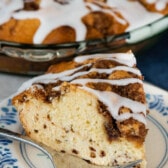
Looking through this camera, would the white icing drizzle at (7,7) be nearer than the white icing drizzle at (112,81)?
No

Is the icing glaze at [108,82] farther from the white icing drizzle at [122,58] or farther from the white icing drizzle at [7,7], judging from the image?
the white icing drizzle at [7,7]

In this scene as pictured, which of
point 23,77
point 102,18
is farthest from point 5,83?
point 102,18

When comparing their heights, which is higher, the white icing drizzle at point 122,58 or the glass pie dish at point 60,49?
the white icing drizzle at point 122,58

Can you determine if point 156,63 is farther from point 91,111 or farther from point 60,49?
point 91,111

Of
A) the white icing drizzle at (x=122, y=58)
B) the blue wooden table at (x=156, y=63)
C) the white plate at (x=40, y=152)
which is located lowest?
the blue wooden table at (x=156, y=63)

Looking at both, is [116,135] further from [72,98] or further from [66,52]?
[66,52]

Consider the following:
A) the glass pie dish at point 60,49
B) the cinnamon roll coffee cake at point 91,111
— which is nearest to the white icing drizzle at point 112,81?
the cinnamon roll coffee cake at point 91,111

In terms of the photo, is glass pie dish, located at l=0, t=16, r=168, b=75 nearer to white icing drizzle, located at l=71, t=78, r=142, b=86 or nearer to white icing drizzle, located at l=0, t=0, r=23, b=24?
white icing drizzle, located at l=0, t=0, r=23, b=24
